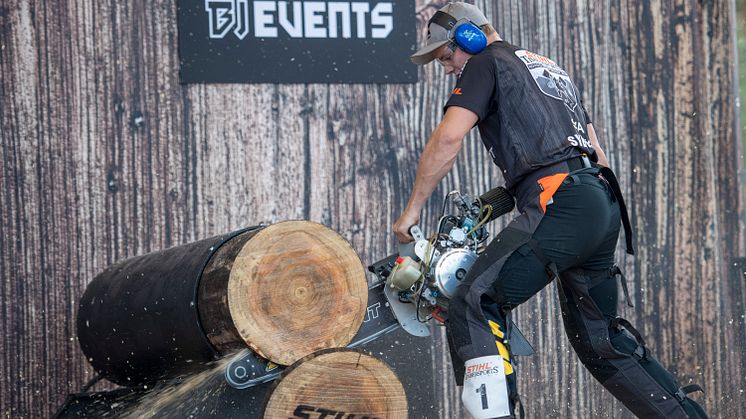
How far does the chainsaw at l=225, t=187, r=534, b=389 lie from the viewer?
3.86 meters

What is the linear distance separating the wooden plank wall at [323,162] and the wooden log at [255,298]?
1.20 meters

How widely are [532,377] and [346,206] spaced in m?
1.33

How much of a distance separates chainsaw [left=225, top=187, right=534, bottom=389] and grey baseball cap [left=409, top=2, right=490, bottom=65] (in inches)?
25.2

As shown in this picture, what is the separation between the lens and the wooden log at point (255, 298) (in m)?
3.33

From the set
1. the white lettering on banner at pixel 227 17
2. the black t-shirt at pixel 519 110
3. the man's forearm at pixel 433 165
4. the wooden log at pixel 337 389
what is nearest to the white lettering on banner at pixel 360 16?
the white lettering on banner at pixel 227 17

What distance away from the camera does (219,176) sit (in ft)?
16.5

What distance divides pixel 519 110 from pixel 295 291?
1.18m

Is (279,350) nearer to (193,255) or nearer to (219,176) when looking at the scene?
(193,255)

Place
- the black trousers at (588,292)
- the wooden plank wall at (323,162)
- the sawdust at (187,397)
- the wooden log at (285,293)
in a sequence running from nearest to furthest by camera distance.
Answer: the wooden log at (285,293)
the sawdust at (187,397)
the black trousers at (588,292)
the wooden plank wall at (323,162)

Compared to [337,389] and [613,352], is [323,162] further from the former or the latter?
[337,389]

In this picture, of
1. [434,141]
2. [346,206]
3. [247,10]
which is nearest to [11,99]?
[247,10]

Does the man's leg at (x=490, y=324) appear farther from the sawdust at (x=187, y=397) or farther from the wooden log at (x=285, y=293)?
the sawdust at (x=187, y=397)

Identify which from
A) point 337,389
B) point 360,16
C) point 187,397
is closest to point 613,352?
point 337,389

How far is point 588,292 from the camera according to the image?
4.12 meters
